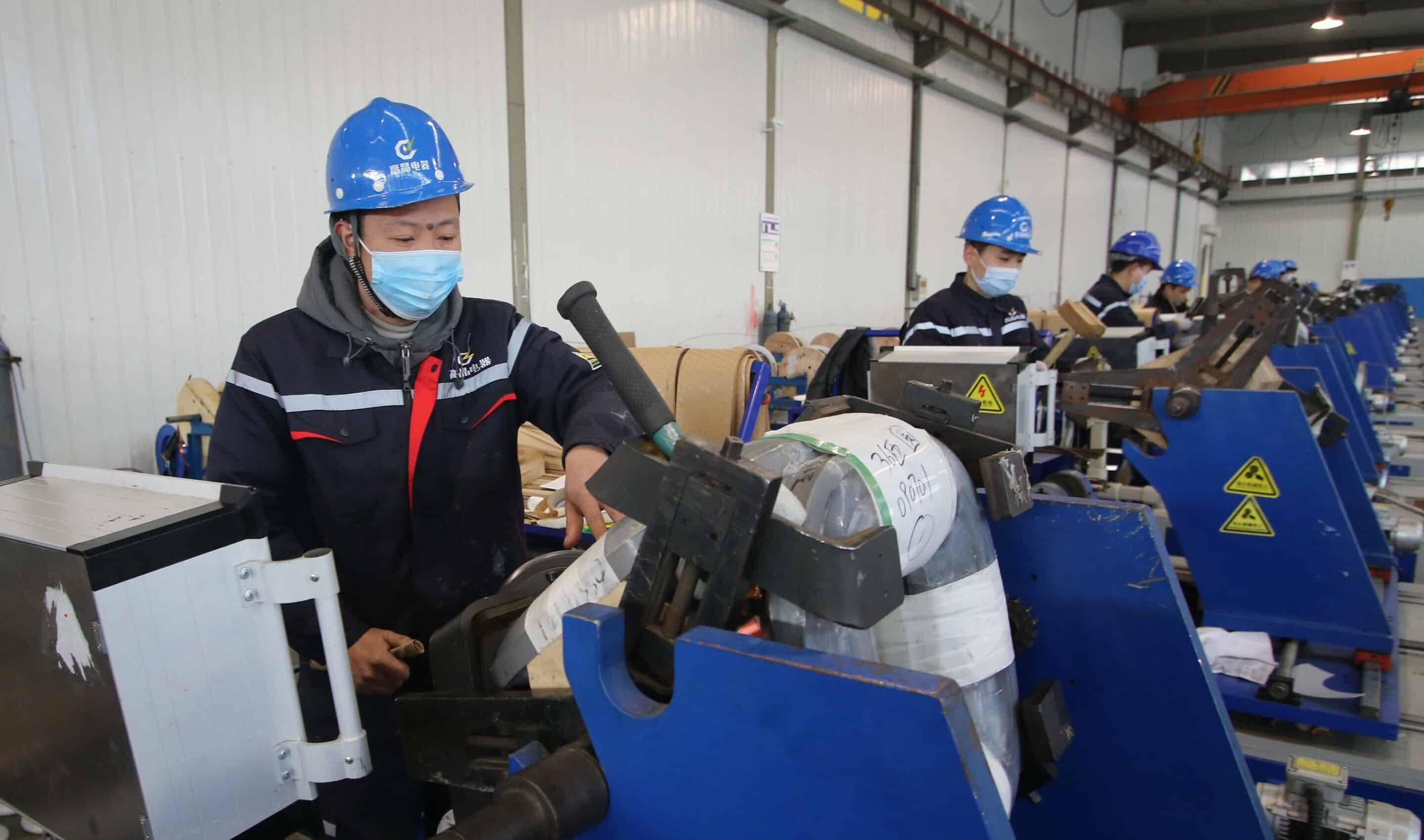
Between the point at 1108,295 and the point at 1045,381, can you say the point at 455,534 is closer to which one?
the point at 1045,381

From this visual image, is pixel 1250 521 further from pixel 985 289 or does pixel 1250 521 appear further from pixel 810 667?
pixel 810 667

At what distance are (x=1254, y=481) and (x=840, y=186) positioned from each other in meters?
4.33

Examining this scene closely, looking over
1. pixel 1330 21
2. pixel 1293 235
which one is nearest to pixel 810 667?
pixel 1330 21

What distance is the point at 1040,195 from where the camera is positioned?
29.3 feet

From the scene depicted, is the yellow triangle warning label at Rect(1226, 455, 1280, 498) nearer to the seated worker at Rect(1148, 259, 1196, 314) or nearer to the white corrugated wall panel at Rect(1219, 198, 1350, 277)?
the seated worker at Rect(1148, 259, 1196, 314)

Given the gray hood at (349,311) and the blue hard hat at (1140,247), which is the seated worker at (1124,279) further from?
the gray hood at (349,311)

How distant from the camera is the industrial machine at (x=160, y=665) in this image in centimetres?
58

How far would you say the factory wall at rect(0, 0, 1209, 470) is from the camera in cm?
233

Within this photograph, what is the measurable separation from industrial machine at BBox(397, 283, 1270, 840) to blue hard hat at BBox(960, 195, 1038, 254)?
2.06 meters

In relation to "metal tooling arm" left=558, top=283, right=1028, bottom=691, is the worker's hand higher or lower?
lower

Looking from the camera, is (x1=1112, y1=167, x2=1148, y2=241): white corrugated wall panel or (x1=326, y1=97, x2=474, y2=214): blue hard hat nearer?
(x1=326, y1=97, x2=474, y2=214): blue hard hat

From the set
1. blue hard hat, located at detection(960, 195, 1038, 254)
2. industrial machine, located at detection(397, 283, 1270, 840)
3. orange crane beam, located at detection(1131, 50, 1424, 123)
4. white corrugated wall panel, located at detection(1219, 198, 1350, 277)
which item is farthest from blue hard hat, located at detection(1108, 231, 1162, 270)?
white corrugated wall panel, located at detection(1219, 198, 1350, 277)

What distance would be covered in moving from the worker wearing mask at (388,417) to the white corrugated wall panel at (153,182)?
1652 mm

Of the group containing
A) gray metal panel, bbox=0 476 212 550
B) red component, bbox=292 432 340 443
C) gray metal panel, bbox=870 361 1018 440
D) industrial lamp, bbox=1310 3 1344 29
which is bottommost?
red component, bbox=292 432 340 443
